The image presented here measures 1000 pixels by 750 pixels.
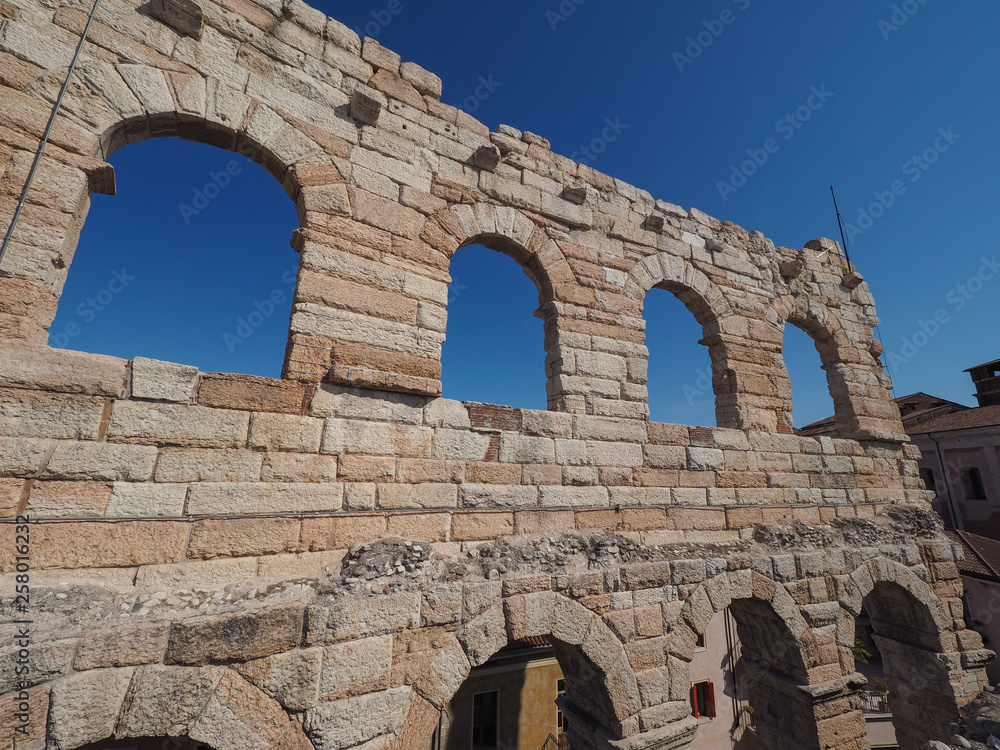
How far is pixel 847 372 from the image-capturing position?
22.2 ft

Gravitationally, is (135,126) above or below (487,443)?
above

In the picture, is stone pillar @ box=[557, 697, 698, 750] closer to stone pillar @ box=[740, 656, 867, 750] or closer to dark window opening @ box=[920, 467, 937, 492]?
stone pillar @ box=[740, 656, 867, 750]

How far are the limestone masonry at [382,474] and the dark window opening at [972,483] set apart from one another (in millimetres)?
14031

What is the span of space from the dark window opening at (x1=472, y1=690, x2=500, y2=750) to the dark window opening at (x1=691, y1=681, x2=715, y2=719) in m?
5.29

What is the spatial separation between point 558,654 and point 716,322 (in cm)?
420

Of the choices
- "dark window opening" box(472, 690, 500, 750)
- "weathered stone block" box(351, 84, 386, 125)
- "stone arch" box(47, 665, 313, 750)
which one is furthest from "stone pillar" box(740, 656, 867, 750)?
"dark window opening" box(472, 690, 500, 750)

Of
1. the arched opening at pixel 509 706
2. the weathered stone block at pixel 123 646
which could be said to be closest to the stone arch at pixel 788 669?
the weathered stone block at pixel 123 646

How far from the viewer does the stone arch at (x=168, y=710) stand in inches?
82.7

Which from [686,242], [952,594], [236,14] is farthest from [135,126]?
[952,594]

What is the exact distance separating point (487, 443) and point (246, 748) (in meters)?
2.33

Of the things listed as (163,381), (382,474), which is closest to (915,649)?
(382,474)

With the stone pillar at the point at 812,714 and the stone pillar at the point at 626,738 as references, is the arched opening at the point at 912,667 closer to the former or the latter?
the stone pillar at the point at 812,714

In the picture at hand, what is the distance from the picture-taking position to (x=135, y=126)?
3.21 meters

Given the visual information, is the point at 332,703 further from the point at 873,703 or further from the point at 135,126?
the point at 873,703
